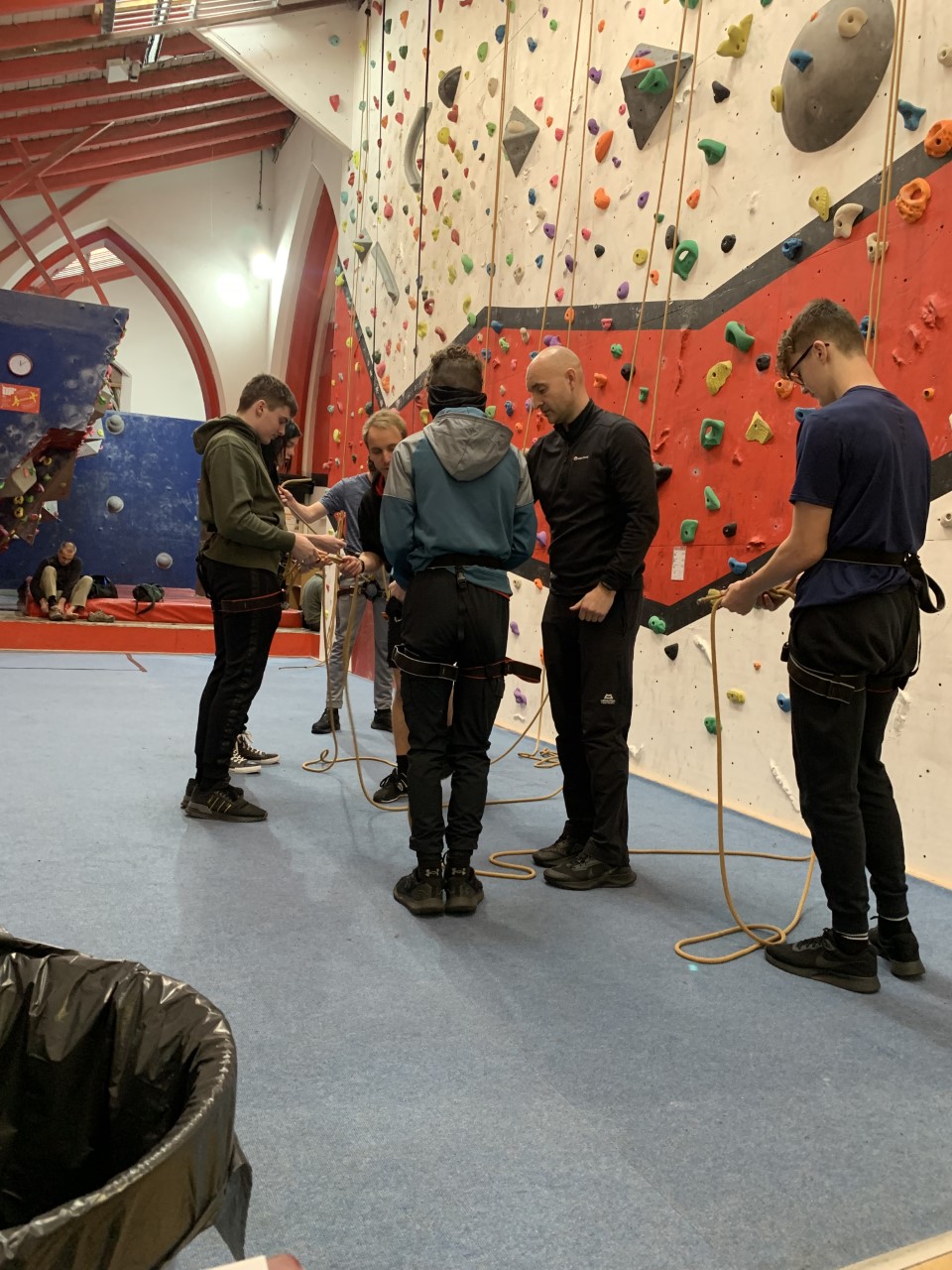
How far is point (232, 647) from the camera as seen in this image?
2.81 m

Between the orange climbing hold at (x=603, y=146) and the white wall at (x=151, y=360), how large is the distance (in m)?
15.1

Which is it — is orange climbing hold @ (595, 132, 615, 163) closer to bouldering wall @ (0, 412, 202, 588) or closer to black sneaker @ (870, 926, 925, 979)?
black sneaker @ (870, 926, 925, 979)

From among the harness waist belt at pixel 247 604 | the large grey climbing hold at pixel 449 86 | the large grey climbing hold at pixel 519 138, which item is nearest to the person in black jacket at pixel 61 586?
the large grey climbing hold at pixel 449 86

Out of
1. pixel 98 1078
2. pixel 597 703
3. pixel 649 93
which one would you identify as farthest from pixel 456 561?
pixel 649 93

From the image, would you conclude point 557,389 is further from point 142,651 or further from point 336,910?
point 142,651

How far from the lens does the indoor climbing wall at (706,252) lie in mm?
2639

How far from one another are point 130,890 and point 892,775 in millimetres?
2109

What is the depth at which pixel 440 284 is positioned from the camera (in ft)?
18.8

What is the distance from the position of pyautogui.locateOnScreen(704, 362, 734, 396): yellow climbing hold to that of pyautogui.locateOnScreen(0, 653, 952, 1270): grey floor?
5.37 ft

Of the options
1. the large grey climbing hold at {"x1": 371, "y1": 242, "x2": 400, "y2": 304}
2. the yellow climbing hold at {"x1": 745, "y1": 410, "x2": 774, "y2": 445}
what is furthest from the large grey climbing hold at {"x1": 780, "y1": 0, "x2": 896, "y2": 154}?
the large grey climbing hold at {"x1": 371, "y1": 242, "x2": 400, "y2": 304}

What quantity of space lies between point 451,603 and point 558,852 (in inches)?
34.0

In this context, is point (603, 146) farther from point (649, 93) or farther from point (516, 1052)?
point (516, 1052)

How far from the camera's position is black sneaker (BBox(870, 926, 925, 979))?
191 cm

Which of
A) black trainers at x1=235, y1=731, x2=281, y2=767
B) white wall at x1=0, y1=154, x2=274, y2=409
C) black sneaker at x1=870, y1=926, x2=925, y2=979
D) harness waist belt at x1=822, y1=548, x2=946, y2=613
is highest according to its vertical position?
white wall at x1=0, y1=154, x2=274, y2=409
